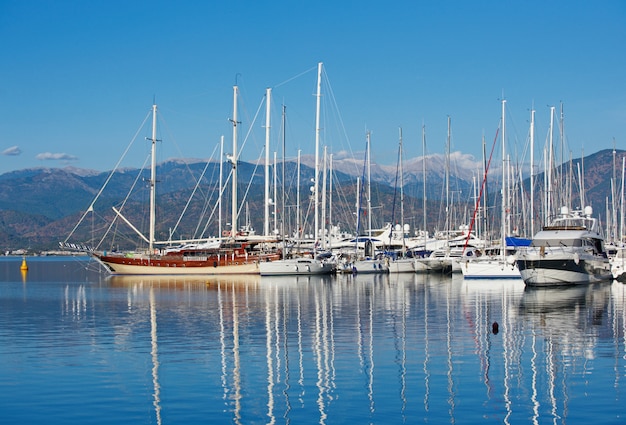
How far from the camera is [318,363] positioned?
26281 millimetres

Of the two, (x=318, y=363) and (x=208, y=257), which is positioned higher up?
(x=208, y=257)

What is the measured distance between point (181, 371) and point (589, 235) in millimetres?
47185

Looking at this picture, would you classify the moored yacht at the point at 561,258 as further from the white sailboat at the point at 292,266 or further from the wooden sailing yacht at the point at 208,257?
the wooden sailing yacht at the point at 208,257

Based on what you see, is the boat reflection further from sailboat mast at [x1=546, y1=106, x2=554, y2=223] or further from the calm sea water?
sailboat mast at [x1=546, y1=106, x2=554, y2=223]

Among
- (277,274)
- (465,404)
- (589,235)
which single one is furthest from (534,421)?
(277,274)

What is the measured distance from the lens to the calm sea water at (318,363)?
19.8m

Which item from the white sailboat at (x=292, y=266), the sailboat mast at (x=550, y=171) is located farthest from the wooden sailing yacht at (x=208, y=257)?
the sailboat mast at (x=550, y=171)

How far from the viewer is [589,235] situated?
65.3 meters

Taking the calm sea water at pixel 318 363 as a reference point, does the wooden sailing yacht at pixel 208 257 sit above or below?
above

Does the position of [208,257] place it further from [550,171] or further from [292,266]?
[550,171]

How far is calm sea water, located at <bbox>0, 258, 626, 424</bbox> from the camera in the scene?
19.8 m

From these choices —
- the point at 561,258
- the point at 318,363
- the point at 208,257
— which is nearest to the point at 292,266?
the point at 208,257

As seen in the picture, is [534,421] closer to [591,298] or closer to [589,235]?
[591,298]

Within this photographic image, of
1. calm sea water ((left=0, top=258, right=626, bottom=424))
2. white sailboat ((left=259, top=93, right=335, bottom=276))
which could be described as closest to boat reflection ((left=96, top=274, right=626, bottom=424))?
calm sea water ((left=0, top=258, right=626, bottom=424))
